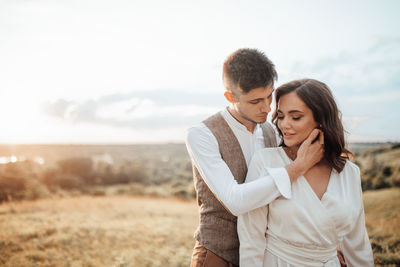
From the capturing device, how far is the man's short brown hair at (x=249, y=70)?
230cm

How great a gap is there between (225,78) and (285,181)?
1066 mm

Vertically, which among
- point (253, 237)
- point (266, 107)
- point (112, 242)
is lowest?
point (112, 242)

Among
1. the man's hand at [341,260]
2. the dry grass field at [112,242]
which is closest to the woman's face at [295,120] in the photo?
the man's hand at [341,260]

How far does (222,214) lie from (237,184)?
15.7 inches

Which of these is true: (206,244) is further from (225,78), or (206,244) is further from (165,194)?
(165,194)

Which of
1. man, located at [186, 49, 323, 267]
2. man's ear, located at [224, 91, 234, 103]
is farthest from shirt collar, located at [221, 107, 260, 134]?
man's ear, located at [224, 91, 234, 103]

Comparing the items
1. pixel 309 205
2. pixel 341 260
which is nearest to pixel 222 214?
pixel 309 205

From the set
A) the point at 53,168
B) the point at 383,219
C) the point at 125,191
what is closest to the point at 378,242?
the point at 383,219

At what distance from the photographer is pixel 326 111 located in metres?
2.18

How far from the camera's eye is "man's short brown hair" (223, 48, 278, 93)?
2.30m

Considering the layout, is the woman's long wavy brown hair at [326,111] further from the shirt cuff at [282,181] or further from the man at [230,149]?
the shirt cuff at [282,181]

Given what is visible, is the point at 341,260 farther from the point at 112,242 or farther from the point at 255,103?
the point at 112,242

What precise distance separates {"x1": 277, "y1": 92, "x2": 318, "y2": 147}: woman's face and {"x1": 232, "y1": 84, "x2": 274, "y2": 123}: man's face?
151 mm

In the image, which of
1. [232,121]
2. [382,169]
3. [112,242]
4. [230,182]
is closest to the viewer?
[230,182]
